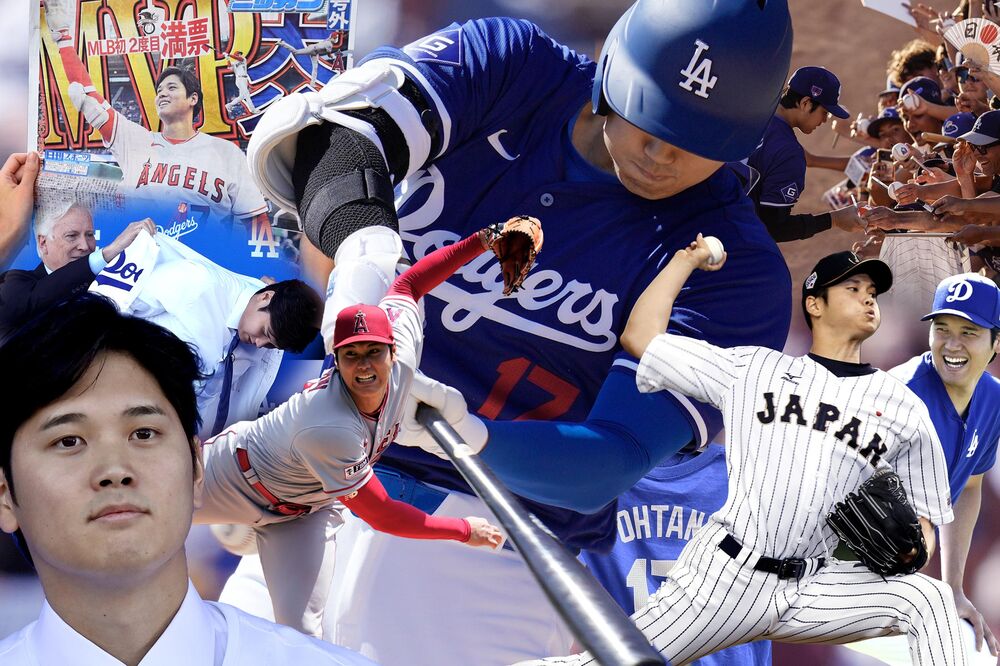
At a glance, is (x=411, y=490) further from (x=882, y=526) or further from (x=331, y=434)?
(x=882, y=526)

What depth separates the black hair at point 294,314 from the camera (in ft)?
6.13

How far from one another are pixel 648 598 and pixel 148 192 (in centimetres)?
117

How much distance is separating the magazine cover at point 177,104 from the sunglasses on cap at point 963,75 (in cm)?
113

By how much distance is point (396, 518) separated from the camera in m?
1.72

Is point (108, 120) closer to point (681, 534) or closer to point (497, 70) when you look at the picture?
point (497, 70)

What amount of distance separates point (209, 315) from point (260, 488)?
1.24ft

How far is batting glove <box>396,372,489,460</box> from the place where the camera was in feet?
5.31

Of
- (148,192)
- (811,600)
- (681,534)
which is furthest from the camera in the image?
(148,192)

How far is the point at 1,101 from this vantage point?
6.66ft

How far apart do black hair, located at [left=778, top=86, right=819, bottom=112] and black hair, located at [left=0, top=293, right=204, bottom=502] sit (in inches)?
48.8

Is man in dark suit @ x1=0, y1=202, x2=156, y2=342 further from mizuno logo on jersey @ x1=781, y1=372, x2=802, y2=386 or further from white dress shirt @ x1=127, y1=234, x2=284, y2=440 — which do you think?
mizuno logo on jersey @ x1=781, y1=372, x2=802, y2=386

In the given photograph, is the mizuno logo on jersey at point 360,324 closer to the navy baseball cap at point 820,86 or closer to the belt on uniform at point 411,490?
the belt on uniform at point 411,490

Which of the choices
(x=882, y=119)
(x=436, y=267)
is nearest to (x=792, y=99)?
(x=882, y=119)

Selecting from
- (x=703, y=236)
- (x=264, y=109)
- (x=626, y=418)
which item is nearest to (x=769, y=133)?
(x=703, y=236)
